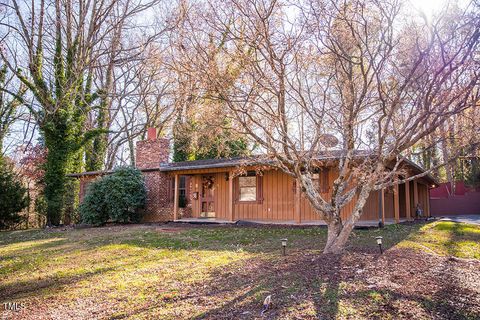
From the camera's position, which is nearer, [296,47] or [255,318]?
[255,318]

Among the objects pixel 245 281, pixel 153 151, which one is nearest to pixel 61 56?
pixel 153 151

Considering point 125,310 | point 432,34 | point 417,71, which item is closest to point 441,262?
point 417,71

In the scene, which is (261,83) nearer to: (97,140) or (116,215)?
(116,215)

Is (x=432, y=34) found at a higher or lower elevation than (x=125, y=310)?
higher

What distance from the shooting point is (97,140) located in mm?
23031

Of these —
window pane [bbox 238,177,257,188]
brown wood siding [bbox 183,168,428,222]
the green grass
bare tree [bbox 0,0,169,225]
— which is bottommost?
the green grass

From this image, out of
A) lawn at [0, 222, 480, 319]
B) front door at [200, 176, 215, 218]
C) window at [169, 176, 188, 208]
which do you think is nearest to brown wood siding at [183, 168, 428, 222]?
front door at [200, 176, 215, 218]

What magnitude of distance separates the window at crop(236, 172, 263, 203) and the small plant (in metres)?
4.58

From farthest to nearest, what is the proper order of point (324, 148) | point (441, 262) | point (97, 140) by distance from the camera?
point (97, 140) → point (324, 148) → point (441, 262)

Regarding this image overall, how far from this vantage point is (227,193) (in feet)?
51.7

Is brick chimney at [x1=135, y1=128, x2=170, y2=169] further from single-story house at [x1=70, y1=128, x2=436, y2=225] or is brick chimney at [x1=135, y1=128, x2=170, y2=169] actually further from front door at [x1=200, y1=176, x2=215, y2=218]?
Result: front door at [x1=200, y1=176, x2=215, y2=218]

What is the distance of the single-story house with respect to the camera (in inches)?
540

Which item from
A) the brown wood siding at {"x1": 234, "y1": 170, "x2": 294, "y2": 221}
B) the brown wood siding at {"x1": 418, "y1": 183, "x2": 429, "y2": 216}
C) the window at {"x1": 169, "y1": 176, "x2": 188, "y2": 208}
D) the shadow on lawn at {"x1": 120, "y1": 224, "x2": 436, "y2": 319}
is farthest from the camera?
the brown wood siding at {"x1": 418, "y1": 183, "x2": 429, "y2": 216}

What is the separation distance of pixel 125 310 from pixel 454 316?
3.53 metres
